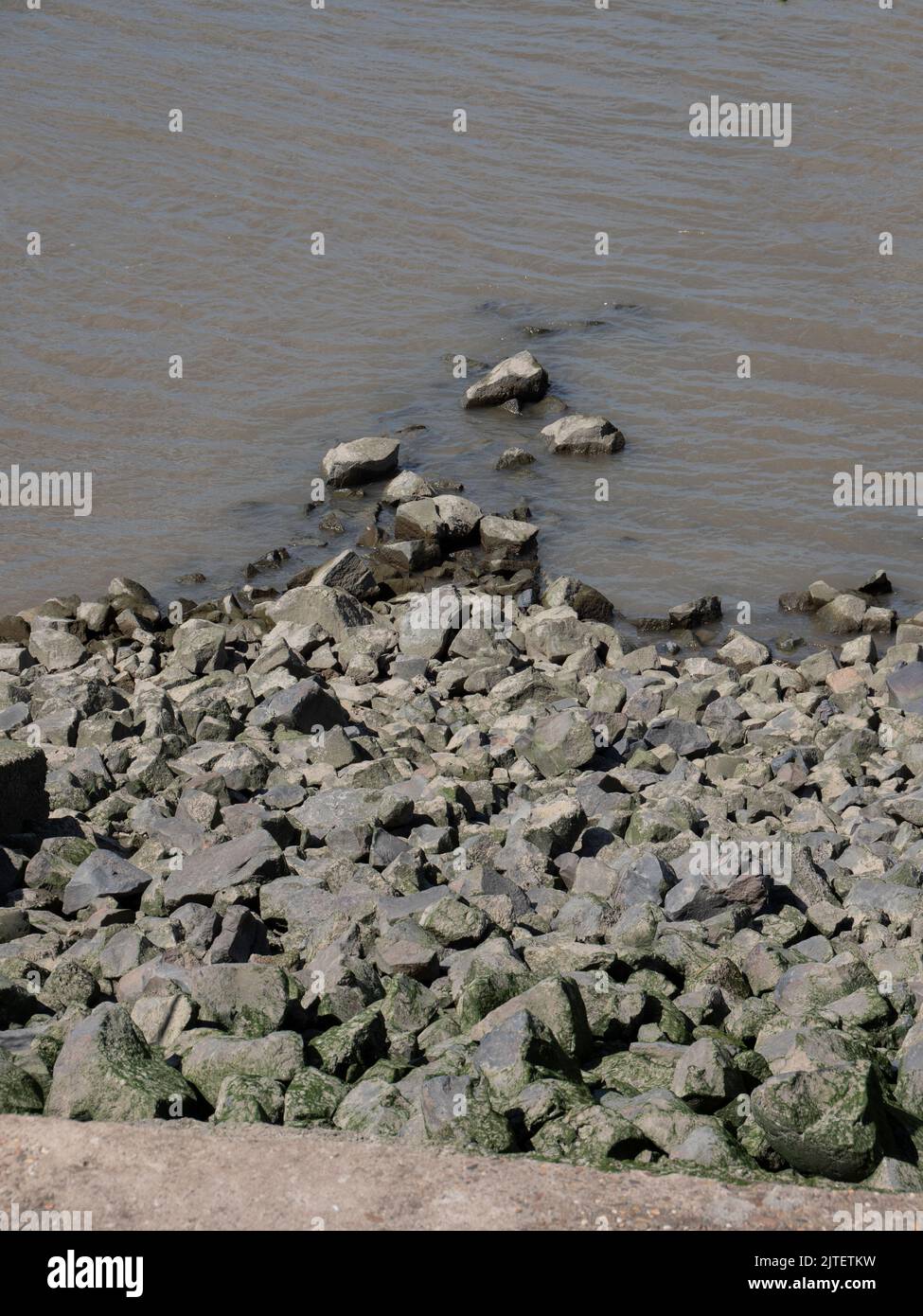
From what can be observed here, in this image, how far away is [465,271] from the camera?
15.6m

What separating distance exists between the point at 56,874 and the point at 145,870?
39 cm

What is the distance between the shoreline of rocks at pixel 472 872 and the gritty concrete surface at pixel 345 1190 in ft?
0.71

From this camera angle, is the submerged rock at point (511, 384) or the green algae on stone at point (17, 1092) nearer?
the green algae on stone at point (17, 1092)

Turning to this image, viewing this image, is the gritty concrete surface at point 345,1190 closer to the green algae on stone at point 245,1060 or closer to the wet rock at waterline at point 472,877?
the wet rock at waterline at point 472,877

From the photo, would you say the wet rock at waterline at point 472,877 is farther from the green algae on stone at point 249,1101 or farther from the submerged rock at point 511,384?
the submerged rock at point 511,384

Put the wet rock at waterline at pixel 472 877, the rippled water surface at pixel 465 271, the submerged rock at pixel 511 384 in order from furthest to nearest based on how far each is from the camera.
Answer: the submerged rock at pixel 511 384 < the rippled water surface at pixel 465 271 < the wet rock at waterline at pixel 472 877

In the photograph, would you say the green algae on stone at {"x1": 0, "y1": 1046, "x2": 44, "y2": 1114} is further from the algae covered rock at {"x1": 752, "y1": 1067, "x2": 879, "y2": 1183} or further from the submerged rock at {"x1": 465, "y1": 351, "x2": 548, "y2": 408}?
the submerged rock at {"x1": 465, "y1": 351, "x2": 548, "y2": 408}

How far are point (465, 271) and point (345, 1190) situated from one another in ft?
42.3

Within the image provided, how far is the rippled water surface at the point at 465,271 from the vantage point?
37.3ft

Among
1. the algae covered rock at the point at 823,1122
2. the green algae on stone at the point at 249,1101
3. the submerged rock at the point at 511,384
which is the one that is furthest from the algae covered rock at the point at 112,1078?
the submerged rock at the point at 511,384

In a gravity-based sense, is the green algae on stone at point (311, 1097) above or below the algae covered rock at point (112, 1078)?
below

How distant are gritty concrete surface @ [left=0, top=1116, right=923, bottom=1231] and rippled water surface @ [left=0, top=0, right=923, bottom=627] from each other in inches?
253

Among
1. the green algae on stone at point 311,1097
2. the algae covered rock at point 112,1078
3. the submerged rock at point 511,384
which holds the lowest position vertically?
the green algae on stone at point 311,1097

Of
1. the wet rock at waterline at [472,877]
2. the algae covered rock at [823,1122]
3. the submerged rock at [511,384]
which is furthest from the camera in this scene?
the submerged rock at [511,384]
